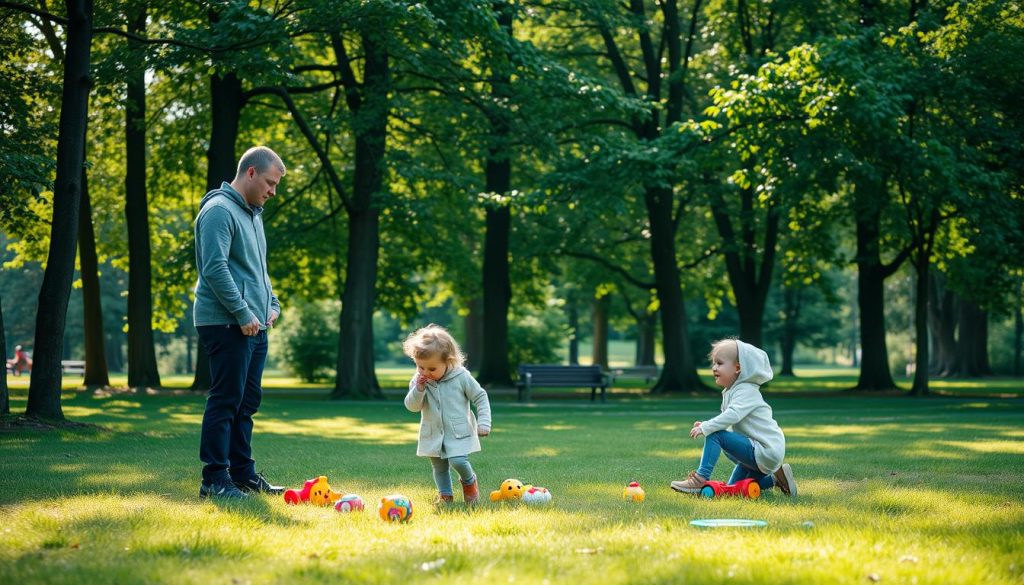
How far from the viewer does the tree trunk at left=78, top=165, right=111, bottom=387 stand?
2525 cm

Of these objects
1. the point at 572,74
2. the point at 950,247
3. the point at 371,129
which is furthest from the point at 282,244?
the point at 950,247

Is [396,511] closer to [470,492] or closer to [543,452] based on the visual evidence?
[470,492]

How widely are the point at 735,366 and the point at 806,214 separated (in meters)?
19.0

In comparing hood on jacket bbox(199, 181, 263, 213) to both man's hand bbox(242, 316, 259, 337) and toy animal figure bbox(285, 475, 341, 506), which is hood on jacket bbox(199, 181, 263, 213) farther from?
toy animal figure bbox(285, 475, 341, 506)

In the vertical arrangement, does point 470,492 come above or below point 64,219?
below

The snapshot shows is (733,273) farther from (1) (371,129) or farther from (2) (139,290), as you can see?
(2) (139,290)

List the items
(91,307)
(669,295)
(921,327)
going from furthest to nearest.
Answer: (669,295), (921,327), (91,307)

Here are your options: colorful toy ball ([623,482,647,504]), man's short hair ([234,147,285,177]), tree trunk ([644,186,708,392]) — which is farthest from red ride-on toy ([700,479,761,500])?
tree trunk ([644,186,708,392])

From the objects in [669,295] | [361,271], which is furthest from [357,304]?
[669,295]

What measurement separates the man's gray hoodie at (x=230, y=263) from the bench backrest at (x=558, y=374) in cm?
1690

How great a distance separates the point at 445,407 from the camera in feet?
22.4

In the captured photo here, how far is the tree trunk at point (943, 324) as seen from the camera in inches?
1775

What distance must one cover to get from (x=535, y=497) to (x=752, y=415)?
1735mm

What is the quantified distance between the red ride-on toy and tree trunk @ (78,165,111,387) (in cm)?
2121
